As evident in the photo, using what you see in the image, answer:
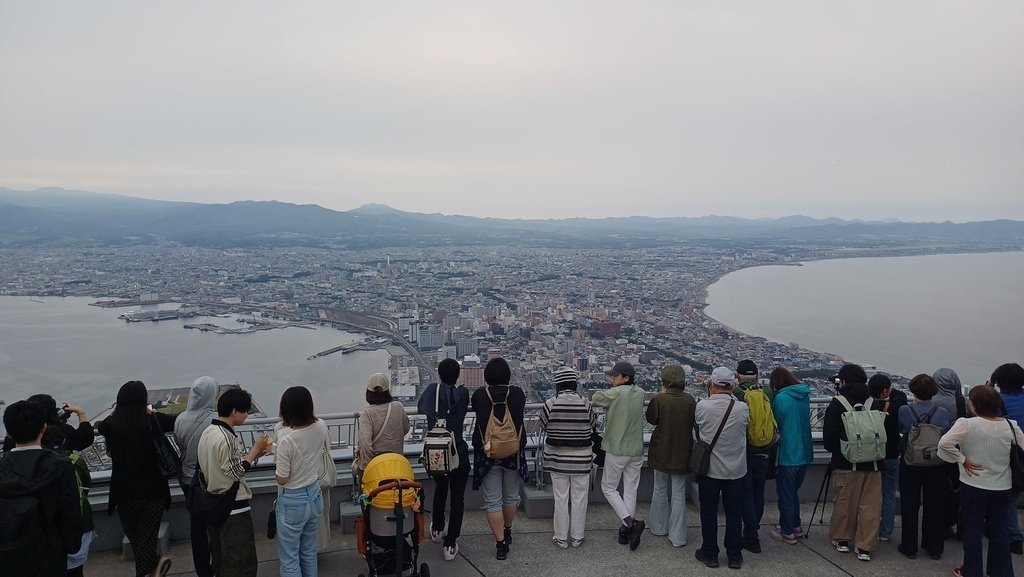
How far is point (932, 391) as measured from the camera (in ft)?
12.8

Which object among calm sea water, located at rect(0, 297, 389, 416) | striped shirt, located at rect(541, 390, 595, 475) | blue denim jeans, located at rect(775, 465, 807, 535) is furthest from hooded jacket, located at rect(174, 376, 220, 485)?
calm sea water, located at rect(0, 297, 389, 416)

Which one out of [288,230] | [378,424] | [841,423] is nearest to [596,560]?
[378,424]

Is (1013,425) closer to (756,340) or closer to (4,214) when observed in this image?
(756,340)

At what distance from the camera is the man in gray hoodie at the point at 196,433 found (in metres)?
3.29

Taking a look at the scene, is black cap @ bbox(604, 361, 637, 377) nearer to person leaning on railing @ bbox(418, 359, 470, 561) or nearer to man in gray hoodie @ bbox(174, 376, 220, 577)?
person leaning on railing @ bbox(418, 359, 470, 561)

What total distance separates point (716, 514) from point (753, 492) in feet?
1.85

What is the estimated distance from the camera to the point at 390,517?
317cm

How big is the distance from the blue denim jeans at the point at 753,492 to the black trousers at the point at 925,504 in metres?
0.99

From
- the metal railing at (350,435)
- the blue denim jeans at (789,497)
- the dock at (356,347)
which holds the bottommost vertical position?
the dock at (356,347)

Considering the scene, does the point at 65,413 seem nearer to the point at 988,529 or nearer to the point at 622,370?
the point at 622,370

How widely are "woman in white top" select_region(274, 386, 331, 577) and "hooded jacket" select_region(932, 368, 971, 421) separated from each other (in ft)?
13.9

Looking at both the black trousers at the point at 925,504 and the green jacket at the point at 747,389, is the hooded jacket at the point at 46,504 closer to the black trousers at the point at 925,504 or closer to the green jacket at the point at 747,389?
the green jacket at the point at 747,389

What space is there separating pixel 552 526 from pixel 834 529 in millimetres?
2077

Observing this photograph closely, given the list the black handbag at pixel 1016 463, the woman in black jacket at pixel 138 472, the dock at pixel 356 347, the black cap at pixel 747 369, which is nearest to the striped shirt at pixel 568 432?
the black cap at pixel 747 369
